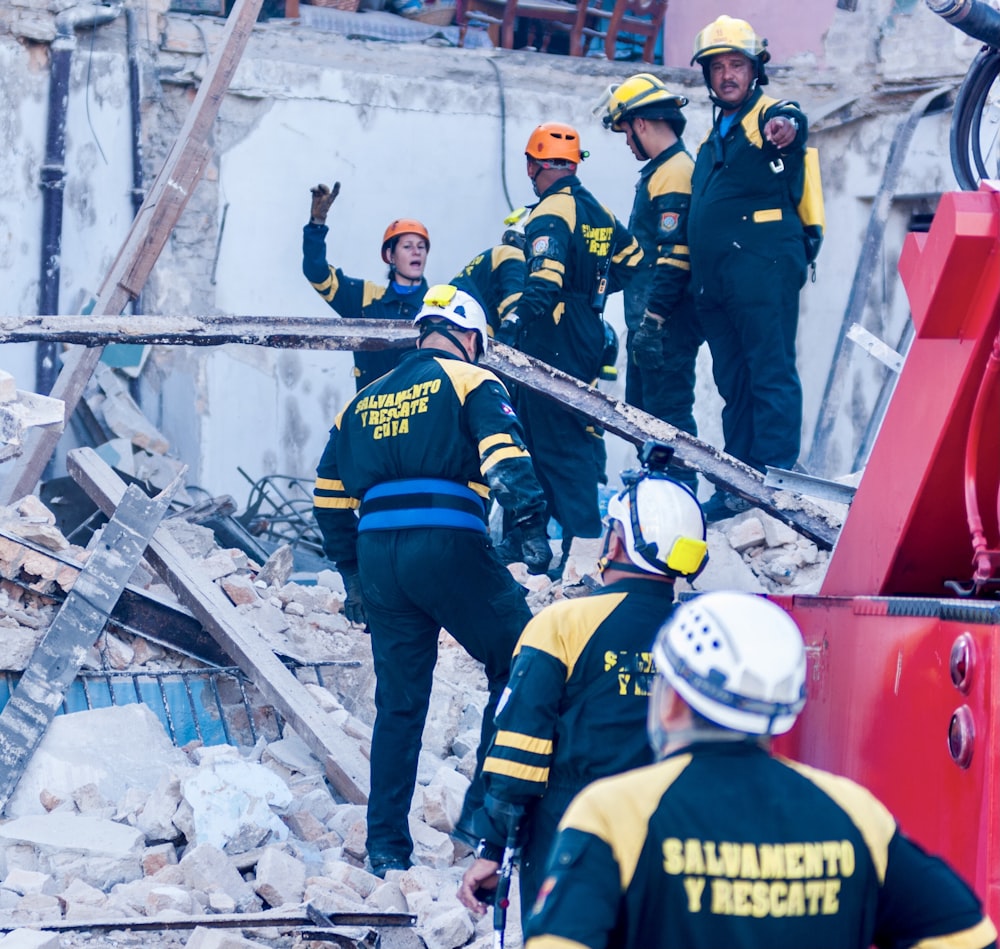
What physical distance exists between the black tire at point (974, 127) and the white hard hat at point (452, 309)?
1875 millimetres

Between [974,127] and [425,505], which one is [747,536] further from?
[974,127]

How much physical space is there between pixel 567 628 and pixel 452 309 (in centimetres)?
200

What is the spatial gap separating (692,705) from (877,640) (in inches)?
40.5

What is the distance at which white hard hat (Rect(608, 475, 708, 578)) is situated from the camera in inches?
128

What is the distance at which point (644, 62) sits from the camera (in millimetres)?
11531

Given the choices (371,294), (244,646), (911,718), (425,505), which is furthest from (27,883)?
(371,294)

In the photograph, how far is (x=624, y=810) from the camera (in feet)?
6.30

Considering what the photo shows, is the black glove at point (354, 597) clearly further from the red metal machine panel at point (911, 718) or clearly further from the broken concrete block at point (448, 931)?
the red metal machine panel at point (911, 718)

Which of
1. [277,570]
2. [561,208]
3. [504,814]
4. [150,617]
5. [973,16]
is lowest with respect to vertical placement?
[277,570]

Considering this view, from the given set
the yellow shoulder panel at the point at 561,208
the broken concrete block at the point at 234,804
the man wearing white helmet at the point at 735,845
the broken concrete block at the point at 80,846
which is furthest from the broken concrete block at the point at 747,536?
the man wearing white helmet at the point at 735,845

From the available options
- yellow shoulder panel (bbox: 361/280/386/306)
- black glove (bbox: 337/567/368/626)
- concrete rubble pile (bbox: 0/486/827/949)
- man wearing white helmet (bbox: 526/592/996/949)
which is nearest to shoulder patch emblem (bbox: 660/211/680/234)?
concrete rubble pile (bbox: 0/486/827/949)

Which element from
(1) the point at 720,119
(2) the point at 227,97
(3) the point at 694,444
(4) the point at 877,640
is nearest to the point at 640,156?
(1) the point at 720,119

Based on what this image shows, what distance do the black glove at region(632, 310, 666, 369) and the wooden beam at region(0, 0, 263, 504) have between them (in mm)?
→ 2454

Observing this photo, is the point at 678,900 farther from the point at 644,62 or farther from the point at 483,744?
the point at 644,62
